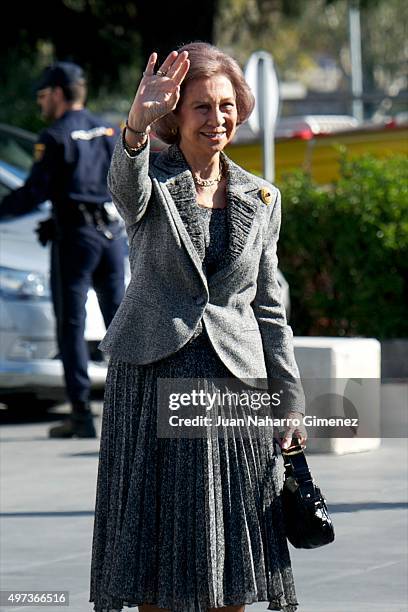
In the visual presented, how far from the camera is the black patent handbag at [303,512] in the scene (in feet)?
12.6

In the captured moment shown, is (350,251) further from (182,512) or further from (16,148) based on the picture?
(182,512)

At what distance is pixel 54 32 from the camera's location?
1881 cm

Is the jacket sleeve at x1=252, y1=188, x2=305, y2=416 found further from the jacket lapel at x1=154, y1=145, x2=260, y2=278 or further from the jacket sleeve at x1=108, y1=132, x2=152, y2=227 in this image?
the jacket sleeve at x1=108, y1=132, x2=152, y2=227

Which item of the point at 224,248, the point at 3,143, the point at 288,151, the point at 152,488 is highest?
the point at 224,248

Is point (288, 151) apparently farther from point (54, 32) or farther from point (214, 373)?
point (214, 373)

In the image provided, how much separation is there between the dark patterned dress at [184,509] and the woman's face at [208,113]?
0.66 feet

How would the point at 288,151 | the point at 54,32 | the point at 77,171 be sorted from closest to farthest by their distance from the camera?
1. the point at 77,171
2. the point at 288,151
3. the point at 54,32

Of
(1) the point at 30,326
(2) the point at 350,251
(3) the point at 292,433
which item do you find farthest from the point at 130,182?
(2) the point at 350,251

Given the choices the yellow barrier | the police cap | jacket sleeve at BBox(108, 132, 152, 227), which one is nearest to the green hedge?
the police cap

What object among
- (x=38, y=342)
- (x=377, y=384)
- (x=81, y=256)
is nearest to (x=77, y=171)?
(x=81, y=256)

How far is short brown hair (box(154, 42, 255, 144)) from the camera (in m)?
3.88

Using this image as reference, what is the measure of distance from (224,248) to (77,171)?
4722mm

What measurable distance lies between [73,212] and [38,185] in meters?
0.26

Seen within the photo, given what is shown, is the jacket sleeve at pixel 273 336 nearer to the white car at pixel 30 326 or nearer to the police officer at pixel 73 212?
the police officer at pixel 73 212
